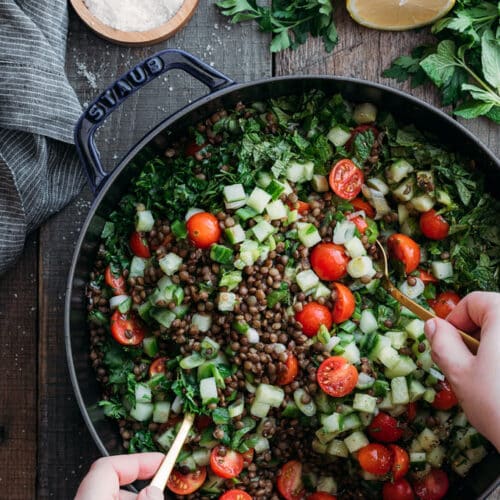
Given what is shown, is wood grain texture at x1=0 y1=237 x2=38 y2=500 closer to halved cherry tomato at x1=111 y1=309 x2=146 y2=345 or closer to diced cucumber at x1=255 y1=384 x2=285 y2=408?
halved cherry tomato at x1=111 y1=309 x2=146 y2=345

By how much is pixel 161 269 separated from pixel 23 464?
39.9 inches

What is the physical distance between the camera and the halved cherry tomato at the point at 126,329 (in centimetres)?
233

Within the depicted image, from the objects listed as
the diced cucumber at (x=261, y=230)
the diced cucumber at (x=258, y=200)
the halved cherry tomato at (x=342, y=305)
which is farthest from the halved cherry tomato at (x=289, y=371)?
the diced cucumber at (x=258, y=200)

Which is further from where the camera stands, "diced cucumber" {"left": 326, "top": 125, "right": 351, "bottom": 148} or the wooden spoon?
"diced cucumber" {"left": 326, "top": 125, "right": 351, "bottom": 148}

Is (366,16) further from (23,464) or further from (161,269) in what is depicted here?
(23,464)

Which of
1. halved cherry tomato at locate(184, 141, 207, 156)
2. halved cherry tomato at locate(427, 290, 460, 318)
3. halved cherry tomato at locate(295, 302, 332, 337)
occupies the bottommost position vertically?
halved cherry tomato at locate(427, 290, 460, 318)

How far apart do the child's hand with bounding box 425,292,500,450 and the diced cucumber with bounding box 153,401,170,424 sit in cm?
97

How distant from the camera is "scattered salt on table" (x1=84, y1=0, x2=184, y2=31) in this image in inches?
100

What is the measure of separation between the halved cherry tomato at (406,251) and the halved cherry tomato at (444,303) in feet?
0.50

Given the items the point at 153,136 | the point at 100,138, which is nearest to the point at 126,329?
the point at 153,136

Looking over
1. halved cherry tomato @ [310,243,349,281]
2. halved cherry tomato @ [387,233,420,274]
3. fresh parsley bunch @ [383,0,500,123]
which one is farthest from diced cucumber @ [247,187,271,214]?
fresh parsley bunch @ [383,0,500,123]

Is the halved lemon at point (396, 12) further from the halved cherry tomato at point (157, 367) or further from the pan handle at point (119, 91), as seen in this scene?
the halved cherry tomato at point (157, 367)

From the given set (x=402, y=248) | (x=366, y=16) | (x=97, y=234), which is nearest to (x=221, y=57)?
(x=366, y=16)

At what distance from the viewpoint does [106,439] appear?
228 centimetres
